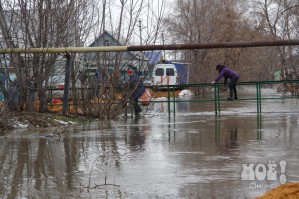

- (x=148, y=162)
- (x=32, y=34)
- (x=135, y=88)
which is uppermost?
(x=32, y=34)

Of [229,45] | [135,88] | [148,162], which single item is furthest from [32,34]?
[148,162]

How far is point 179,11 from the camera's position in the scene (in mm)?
49125

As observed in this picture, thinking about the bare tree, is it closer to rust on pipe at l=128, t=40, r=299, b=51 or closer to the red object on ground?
rust on pipe at l=128, t=40, r=299, b=51

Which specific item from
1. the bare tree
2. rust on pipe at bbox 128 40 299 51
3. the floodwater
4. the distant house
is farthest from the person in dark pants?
the floodwater

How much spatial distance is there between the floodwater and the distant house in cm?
358

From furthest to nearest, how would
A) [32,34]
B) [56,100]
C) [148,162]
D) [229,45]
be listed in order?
[56,100], [32,34], [229,45], [148,162]

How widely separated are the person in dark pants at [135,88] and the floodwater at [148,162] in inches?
152

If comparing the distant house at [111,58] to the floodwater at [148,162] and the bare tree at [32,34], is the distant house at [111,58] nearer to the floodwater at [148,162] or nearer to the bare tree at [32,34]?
the bare tree at [32,34]

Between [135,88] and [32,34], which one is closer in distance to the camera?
[32,34]

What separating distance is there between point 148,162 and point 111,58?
8.27m

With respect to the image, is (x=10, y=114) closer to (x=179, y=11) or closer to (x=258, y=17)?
(x=179, y=11)

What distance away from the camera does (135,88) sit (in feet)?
53.7

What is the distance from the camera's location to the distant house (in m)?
15.8

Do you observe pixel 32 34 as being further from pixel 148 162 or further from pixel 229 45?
pixel 148 162
